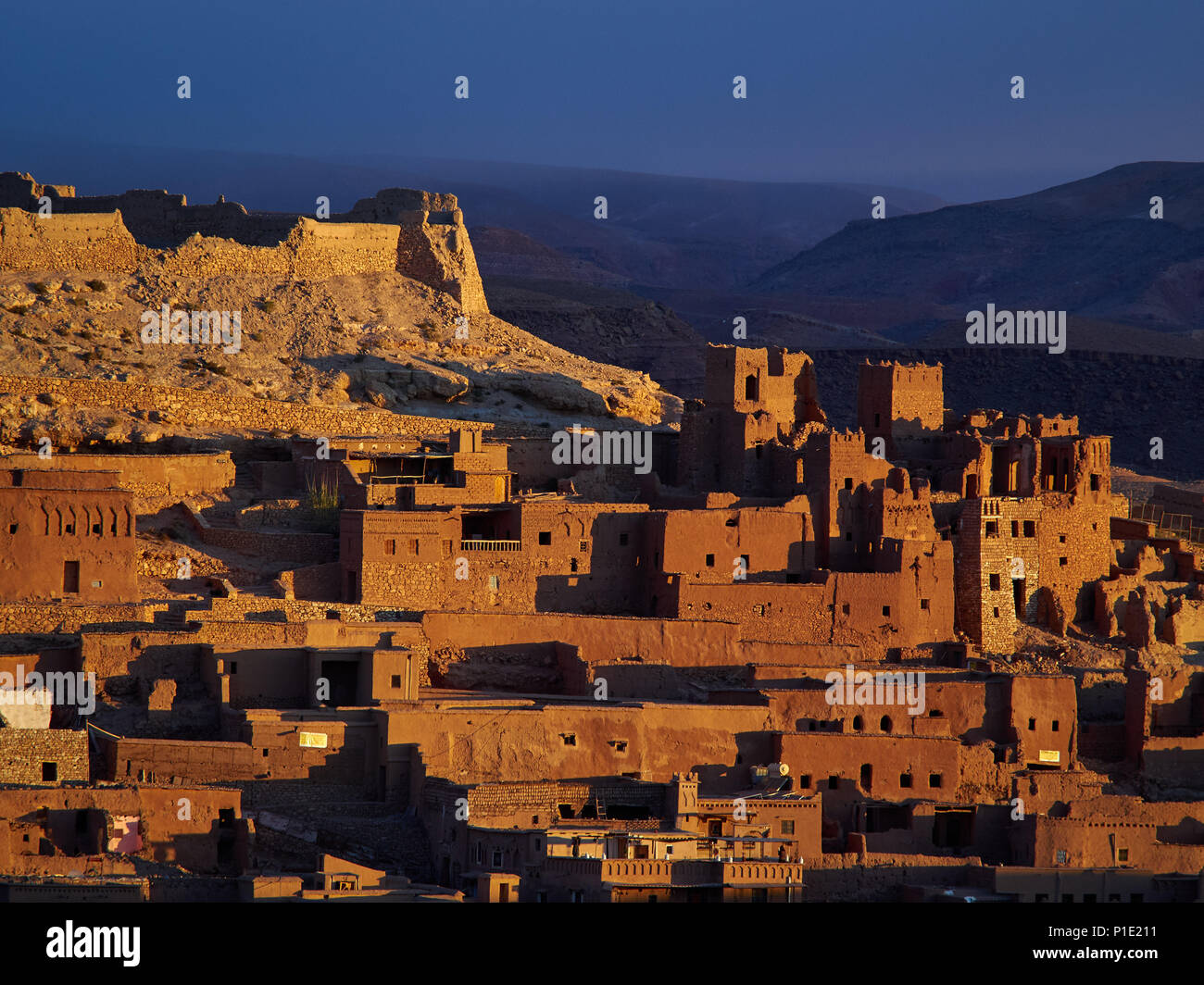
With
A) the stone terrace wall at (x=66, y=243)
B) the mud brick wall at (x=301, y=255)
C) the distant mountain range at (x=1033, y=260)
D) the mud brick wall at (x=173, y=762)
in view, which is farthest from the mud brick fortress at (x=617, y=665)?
the distant mountain range at (x=1033, y=260)

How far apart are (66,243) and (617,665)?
2185 centimetres

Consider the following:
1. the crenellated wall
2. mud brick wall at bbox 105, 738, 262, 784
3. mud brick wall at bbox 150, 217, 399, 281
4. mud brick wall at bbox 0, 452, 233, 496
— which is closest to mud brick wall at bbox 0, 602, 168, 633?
mud brick wall at bbox 105, 738, 262, 784

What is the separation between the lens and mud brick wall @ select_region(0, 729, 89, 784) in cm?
3941

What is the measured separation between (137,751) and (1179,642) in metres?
20.9

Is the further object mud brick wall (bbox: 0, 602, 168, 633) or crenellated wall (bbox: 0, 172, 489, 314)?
crenellated wall (bbox: 0, 172, 489, 314)

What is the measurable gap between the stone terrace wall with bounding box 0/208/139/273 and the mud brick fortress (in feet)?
25.5

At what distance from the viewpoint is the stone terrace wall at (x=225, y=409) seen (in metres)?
53.9

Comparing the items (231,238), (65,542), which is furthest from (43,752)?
(231,238)

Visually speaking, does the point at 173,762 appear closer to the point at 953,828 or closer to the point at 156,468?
the point at 156,468

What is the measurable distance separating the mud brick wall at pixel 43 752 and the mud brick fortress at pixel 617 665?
6 centimetres

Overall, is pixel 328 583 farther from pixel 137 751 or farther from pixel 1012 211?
pixel 1012 211

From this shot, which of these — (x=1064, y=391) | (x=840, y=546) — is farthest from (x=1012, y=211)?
(x=840, y=546)

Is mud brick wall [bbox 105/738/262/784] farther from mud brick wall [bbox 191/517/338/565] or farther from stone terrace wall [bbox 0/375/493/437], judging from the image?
stone terrace wall [bbox 0/375/493/437]

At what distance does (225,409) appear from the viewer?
54812 mm
